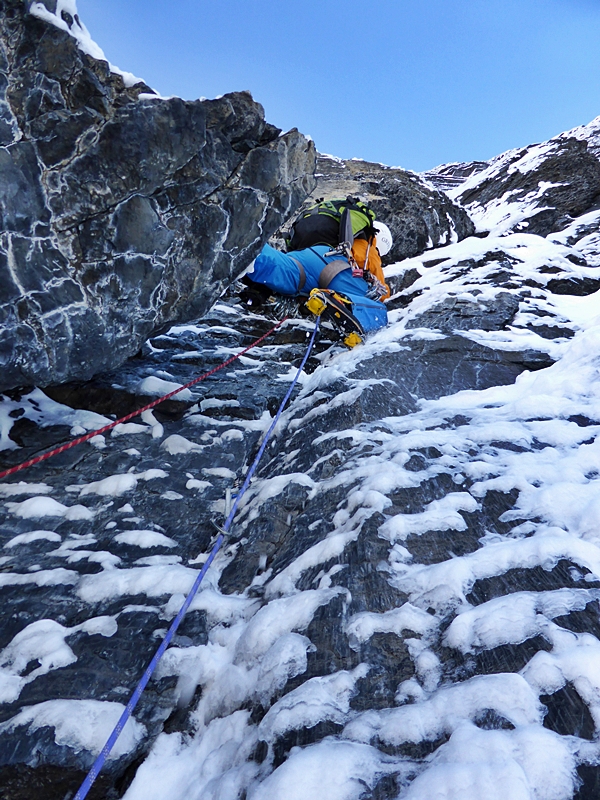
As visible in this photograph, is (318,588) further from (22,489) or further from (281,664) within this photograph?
(22,489)

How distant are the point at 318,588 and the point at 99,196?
2997mm

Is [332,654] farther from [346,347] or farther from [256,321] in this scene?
[256,321]

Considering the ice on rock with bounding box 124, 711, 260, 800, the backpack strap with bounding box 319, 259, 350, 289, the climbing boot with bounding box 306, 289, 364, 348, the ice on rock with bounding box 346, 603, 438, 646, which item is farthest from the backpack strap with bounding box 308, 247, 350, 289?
the ice on rock with bounding box 124, 711, 260, 800

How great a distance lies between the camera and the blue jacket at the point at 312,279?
5.96 meters

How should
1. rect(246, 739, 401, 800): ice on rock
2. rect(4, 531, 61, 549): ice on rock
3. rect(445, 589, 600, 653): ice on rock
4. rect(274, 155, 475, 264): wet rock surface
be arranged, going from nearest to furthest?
1. rect(246, 739, 401, 800): ice on rock
2. rect(445, 589, 600, 653): ice on rock
3. rect(4, 531, 61, 549): ice on rock
4. rect(274, 155, 475, 264): wet rock surface

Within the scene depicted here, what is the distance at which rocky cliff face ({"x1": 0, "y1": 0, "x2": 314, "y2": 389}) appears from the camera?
9.46 ft

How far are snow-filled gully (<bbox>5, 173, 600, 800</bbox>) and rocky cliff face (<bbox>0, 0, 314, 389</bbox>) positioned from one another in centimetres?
97

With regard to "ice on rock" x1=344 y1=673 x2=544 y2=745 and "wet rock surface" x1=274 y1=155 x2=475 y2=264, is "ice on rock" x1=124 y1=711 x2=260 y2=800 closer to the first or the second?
"ice on rock" x1=344 y1=673 x2=544 y2=745

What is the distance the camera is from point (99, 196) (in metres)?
3.15

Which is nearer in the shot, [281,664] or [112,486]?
[281,664]

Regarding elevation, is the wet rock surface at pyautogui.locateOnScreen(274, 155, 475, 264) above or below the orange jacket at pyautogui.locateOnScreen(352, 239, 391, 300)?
above

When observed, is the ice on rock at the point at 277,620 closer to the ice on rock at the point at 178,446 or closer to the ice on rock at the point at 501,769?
the ice on rock at the point at 501,769

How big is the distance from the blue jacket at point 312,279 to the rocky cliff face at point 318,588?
5.87 feet

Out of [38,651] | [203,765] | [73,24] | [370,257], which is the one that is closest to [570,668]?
[203,765]
